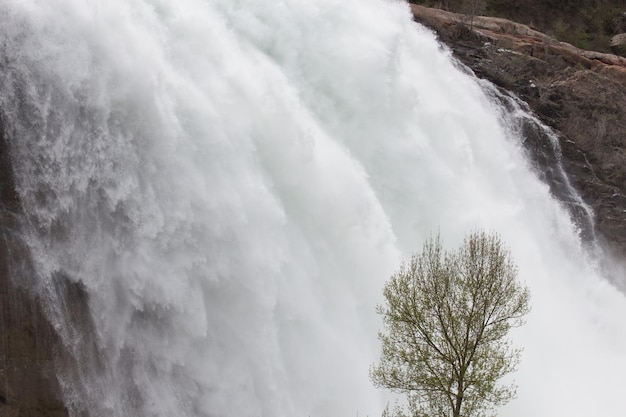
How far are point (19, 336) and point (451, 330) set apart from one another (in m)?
8.98

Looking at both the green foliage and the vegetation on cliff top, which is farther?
the vegetation on cliff top

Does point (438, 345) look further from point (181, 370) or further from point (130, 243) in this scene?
point (130, 243)

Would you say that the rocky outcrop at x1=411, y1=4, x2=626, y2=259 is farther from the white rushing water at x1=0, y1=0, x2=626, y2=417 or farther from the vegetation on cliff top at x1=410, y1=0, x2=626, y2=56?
the vegetation on cliff top at x1=410, y1=0, x2=626, y2=56

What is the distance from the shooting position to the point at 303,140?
75.0 ft

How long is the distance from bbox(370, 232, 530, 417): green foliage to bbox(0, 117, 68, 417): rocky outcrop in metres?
7.11

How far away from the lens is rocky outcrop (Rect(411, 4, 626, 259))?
119ft

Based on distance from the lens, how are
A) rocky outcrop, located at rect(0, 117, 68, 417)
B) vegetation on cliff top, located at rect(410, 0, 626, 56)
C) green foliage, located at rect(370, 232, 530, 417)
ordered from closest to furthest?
1. rocky outcrop, located at rect(0, 117, 68, 417)
2. green foliage, located at rect(370, 232, 530, 417)
3. vegetation on cliff top, located at rect(410, 0, 626, 56)

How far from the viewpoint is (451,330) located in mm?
18938

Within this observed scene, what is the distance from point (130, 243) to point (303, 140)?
6.11m

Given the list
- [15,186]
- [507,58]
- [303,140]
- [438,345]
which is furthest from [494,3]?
[15,186]

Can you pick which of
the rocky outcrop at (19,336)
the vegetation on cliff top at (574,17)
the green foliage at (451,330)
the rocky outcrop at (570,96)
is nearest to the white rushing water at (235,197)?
the rocky outcrop at (19,336)

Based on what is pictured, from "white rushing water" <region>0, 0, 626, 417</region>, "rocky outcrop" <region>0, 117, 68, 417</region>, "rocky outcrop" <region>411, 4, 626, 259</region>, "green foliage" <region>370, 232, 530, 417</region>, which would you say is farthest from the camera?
"rocky outcrop" <region>411, 4, 626, 259</region>

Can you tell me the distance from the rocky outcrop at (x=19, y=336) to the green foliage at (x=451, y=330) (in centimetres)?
711

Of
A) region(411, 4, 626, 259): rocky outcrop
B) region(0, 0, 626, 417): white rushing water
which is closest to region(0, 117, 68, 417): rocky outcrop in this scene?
region(0, 0, 626, 417): white rushing water
